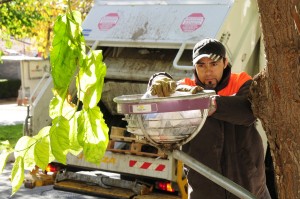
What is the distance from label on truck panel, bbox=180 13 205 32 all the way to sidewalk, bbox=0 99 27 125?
404 inches

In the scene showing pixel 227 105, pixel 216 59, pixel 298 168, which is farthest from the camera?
pixel 216 59

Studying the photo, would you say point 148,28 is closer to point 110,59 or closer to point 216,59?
point 110,59

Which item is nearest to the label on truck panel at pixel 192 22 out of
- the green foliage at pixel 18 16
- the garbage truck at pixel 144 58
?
the garbage truck at pixel 144 58

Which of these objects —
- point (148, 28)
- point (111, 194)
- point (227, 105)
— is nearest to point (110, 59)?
point (148, 28)

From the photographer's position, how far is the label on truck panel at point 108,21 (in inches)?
253

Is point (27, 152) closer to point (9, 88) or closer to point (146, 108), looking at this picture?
point (146, 108)

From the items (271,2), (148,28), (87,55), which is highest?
(148,28)

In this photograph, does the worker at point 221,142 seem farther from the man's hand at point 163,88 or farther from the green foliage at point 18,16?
the green foliage at point 18,16

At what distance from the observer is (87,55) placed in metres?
1.63

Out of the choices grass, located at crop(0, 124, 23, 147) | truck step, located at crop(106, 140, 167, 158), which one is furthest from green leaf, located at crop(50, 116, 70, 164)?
grass, located at crop(0, 124, 23, 147)

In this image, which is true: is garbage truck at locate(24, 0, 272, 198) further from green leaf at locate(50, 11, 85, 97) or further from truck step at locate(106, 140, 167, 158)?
green leaf at locate(50, 11, 85, 97)

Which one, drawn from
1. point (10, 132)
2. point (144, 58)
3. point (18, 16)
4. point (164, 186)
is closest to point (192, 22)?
point (144, 58)

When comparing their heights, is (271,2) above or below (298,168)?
above

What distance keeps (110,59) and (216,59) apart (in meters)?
3.98
